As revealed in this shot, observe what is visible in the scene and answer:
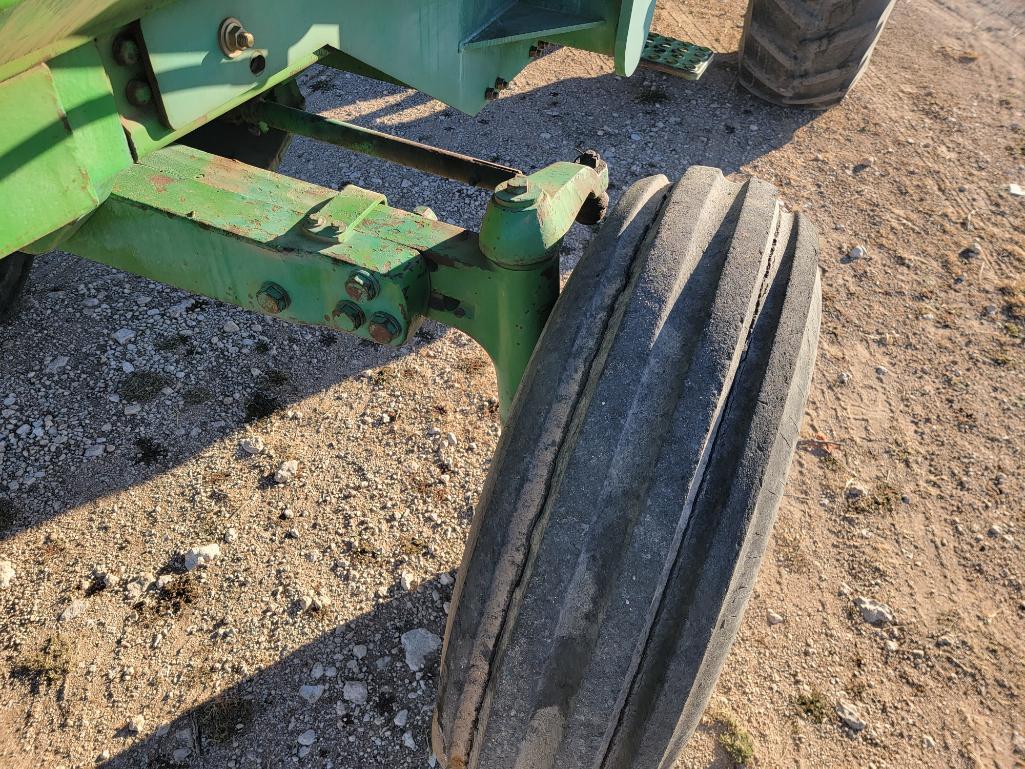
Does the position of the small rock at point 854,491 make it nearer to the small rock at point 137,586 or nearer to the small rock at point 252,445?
the small rock at point 252,445

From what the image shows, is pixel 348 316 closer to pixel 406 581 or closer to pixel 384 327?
pixel 384 327

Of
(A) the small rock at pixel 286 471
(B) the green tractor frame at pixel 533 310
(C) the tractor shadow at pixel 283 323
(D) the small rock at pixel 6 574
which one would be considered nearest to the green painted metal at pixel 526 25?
(B) the green tractor frame at pixel 533 310

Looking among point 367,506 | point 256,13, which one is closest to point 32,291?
point 367,506

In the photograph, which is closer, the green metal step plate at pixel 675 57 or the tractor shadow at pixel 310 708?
the tractor shadow at pixel 310 708

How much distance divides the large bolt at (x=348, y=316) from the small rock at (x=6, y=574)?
1853mm

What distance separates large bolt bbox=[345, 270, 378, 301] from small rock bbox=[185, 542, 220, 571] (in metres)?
1.58

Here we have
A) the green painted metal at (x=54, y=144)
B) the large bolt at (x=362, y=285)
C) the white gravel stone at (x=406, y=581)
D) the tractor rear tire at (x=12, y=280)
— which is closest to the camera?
the green painted metal at (x=54, y=144)

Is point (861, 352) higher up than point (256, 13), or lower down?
lower down

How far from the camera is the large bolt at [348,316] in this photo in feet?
6.02

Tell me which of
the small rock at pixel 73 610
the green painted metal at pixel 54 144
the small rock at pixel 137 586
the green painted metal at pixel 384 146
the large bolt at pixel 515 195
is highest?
the green painted metal at pixel 54 144

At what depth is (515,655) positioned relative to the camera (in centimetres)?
151

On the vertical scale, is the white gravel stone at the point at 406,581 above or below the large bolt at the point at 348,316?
below

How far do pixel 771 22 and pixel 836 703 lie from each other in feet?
13.7

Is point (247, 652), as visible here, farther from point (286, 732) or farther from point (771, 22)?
point (771, 22)
